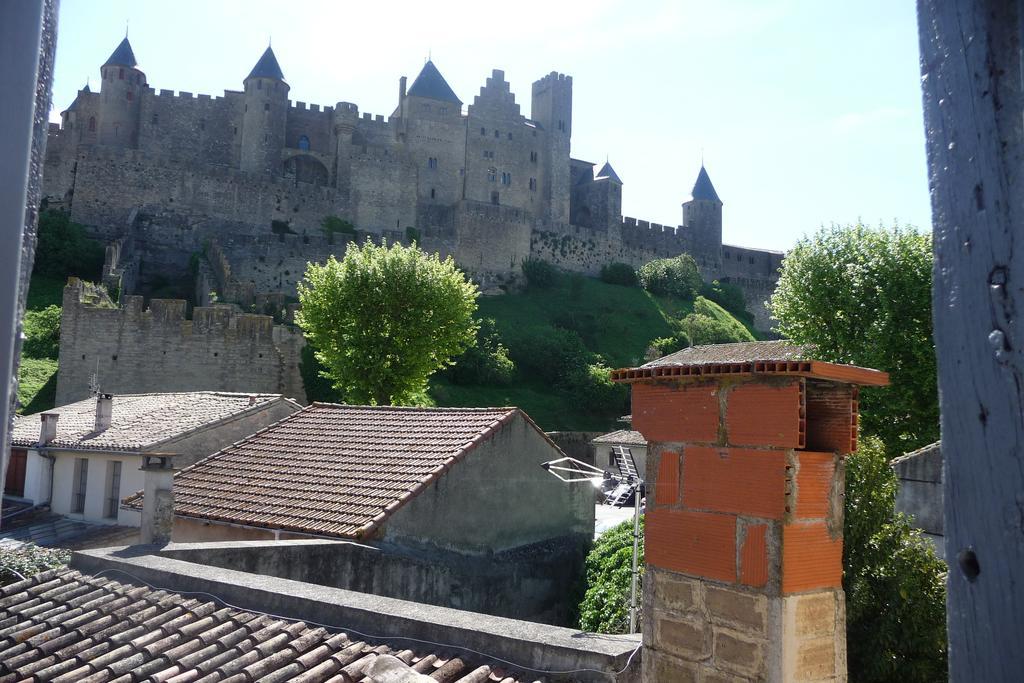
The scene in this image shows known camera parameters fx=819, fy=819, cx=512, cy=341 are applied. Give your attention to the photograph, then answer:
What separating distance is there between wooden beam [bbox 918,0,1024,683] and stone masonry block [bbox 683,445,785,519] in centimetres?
184

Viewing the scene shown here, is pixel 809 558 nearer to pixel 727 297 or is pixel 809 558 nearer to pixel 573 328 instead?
pixel 573 328

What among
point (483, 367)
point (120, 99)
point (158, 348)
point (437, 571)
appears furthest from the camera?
point (120, 99)

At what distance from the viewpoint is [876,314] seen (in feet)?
76.1

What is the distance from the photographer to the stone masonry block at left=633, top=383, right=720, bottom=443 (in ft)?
10.8

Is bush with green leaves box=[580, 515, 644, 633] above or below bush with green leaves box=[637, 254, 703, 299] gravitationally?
below

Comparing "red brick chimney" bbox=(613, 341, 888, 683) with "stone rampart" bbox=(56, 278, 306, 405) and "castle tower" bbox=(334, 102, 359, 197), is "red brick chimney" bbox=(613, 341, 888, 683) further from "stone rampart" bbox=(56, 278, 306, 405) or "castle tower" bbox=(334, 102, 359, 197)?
"castle tower" bbox=(334, 102, 359, 197)

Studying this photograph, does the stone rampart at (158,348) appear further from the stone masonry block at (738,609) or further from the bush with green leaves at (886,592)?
the stone masonry block at (738,609)

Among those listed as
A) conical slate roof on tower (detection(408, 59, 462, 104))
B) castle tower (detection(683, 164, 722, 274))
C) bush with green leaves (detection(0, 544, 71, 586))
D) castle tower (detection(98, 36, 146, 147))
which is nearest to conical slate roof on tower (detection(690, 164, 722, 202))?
castle tower (detection(683, 164, 722, 274))

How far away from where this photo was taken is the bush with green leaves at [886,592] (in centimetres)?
828

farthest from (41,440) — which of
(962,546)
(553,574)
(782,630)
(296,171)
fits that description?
(296,171)

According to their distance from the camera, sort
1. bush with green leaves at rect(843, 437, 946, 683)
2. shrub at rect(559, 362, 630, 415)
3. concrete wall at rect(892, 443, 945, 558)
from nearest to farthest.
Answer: bush with green leaves at rect(843, 437, 946, 683) < concrete wall at rect(892, 443, 945, 558) < shrub at rect(559, 362, 630, 415)

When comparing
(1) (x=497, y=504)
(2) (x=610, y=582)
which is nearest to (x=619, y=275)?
(2) (x=610, y=582)

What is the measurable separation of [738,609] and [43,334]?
120 feet

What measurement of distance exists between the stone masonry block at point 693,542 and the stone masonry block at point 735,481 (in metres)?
0.06
